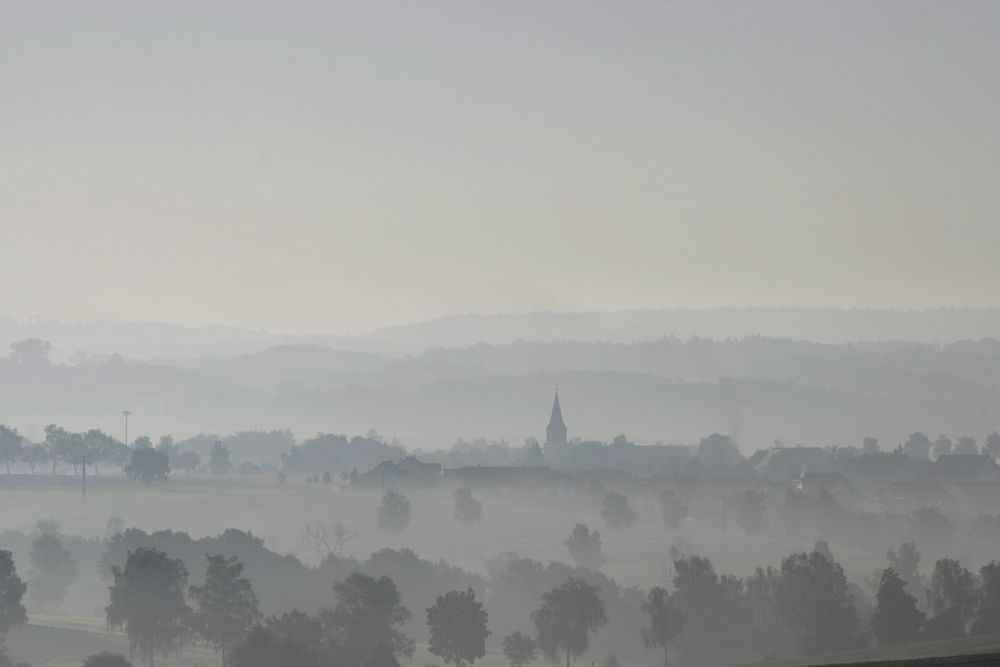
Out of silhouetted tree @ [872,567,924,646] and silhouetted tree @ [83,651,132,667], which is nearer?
silhouetted tree @ [83,651,132,667]

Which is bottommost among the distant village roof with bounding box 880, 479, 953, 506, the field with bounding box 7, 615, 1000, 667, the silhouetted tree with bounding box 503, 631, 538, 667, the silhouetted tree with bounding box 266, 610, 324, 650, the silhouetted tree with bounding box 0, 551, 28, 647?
the silhouetted tree with bounding box 503, 631, 538, 667

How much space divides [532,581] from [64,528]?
72308mm

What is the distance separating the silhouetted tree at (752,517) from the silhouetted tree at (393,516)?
40.7m

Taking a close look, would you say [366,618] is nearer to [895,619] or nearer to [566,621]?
[566,621]

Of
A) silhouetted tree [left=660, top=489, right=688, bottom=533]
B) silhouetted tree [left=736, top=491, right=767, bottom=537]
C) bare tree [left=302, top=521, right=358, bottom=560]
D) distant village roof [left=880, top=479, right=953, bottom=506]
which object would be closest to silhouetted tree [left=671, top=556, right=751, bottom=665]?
bare tree [left=302, top=521, right=358, bottom=560]

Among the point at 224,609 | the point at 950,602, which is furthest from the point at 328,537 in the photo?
the point at 950,602

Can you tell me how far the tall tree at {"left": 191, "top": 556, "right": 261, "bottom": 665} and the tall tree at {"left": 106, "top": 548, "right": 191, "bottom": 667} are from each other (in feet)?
4.83

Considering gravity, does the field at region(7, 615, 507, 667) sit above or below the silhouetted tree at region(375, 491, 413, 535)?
below

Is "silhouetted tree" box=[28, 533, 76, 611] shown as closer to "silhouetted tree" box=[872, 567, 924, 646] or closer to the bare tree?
the bare tree

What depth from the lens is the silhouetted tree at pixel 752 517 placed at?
6663 inches

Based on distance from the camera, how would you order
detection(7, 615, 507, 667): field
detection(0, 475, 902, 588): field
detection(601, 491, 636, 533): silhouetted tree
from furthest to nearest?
detection(601, 491, 636, 533): silhouetted tree, detection(0, 475, 902, 588): field, detection(7, 615, 507, 667): field

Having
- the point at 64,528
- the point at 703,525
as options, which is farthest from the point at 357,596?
the point at 703,525

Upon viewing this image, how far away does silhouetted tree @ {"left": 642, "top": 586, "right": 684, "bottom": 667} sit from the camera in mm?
92000

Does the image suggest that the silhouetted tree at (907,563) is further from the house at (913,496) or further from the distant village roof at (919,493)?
the distant village roof at (919,493)
